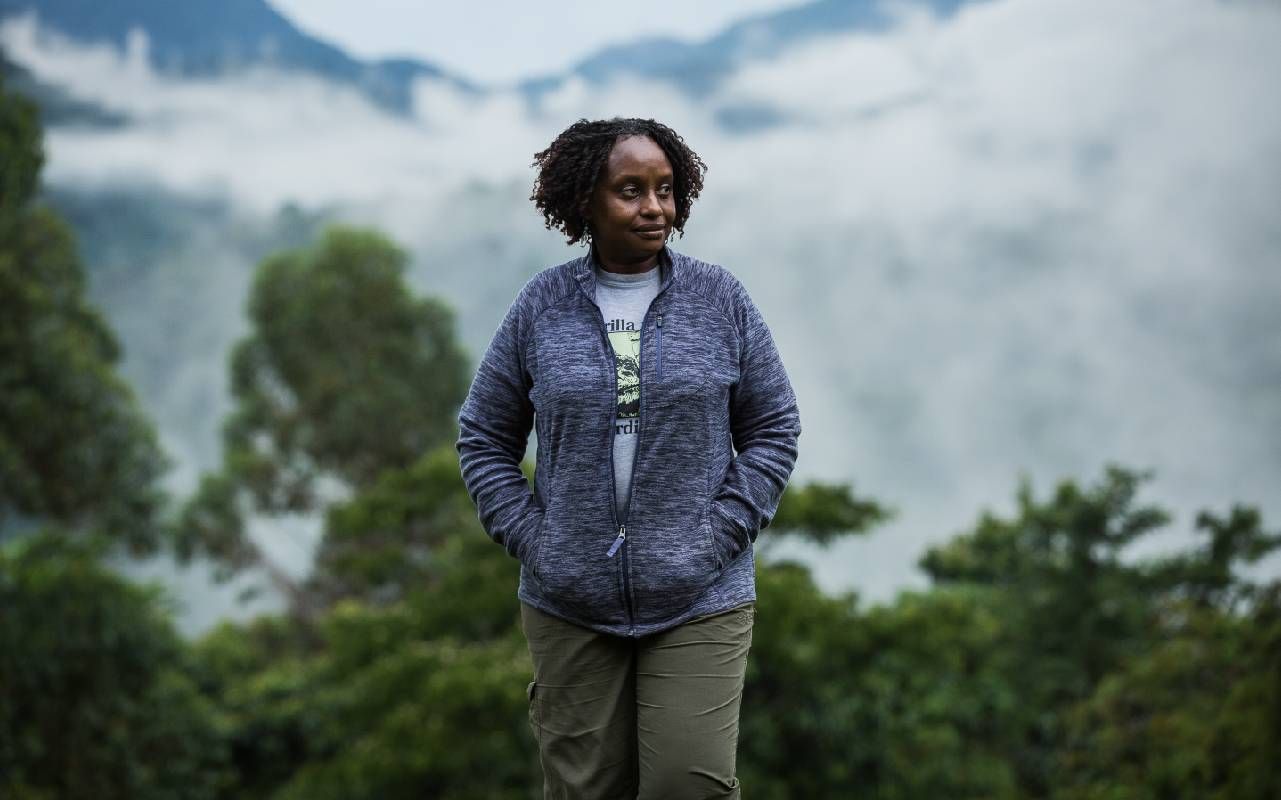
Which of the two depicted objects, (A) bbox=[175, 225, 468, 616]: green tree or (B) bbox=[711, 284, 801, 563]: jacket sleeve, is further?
(A) bbox=[175, 225, 468, 616]: green tree

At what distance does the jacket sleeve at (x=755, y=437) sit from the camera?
2.69m

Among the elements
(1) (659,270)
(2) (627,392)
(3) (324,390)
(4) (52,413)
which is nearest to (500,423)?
(2) (627,392)

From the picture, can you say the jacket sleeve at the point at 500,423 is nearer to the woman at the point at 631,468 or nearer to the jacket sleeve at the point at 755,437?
the woman at the point at 631,468

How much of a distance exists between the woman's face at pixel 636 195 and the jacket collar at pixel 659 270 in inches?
2.6

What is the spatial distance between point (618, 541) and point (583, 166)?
2.51ft

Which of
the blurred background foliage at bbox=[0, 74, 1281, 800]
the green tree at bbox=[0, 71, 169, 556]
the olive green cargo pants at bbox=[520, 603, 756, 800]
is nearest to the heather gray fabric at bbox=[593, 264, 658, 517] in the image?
the olive green cargo pants at bbox=[520, 603, 756, 800]

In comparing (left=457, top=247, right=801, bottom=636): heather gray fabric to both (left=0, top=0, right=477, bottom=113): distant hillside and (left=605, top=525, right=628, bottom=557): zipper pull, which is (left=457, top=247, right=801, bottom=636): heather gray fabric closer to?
(left=605, top=525, right=628, bottom=557): zipper pull

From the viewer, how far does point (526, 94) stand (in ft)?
200

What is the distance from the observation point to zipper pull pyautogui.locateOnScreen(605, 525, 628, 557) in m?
2.61

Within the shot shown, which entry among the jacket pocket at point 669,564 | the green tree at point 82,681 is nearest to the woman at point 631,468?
the jacket pocket at point 669,564

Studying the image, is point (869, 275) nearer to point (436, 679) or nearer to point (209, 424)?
point (209, 424)

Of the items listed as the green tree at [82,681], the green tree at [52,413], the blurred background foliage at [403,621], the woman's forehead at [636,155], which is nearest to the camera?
the woman's forehead at [636,155]

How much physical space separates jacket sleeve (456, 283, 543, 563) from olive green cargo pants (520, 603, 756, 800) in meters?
0.25

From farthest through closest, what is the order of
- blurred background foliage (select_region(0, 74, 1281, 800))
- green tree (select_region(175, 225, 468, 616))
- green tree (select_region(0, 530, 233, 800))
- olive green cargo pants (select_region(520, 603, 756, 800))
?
green tree (select_region(175, 225, 468, 616))
green tree (select_region(0, 530, 233, 800))
blurred background foliage (select_region(0, 74, 1281, 800))
olive green cargo pants (select_region(520, 603, 756, 800))
